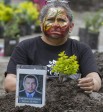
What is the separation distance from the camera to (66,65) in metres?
3.59

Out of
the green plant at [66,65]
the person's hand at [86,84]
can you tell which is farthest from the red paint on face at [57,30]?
the person's hand at [86,84]

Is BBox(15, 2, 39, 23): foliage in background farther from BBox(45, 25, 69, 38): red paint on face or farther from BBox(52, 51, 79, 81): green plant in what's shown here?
BBox(52, 51, 79, 81): green plant

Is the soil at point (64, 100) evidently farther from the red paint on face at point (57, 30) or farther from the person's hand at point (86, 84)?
the red paint on face at point (57, 30)

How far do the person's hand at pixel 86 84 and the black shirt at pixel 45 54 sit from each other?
47cm

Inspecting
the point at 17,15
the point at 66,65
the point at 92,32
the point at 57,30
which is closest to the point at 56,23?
the point at 57,30

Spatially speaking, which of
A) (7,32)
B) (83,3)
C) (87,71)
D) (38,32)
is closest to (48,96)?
(87,71)

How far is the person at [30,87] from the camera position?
320cm

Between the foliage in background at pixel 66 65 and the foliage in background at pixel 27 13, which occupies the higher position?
the foliage in background at pixel 27 13

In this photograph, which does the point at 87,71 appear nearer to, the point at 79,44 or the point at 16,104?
the point at 79,44

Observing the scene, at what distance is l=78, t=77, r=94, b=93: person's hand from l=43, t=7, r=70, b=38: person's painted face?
68 centimetres

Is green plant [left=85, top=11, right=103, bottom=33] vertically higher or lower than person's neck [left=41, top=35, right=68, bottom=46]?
higher

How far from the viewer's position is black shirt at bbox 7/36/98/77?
13.4 feet

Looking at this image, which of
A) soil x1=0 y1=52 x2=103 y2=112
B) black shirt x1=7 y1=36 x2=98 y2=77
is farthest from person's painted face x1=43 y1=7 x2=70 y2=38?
soil x1=0 y1=52 x2=103 y2=112

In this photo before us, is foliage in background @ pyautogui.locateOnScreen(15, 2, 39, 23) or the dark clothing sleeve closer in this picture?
the dark clothing sleeve
